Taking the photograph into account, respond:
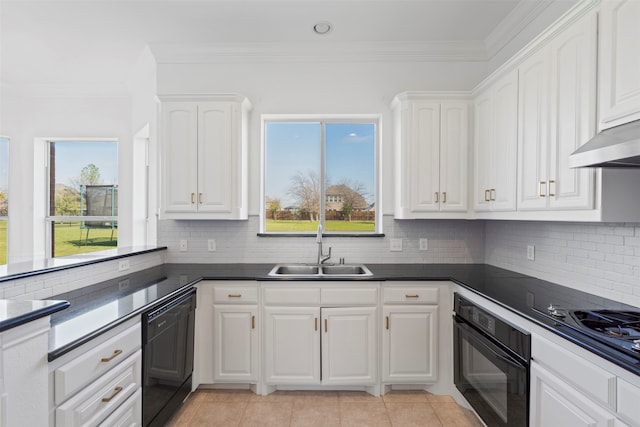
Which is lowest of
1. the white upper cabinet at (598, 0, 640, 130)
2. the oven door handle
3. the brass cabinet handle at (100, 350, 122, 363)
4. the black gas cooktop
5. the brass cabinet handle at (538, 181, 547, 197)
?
the oven door handle

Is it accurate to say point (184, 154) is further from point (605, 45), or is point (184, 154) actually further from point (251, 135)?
point (605, 45)

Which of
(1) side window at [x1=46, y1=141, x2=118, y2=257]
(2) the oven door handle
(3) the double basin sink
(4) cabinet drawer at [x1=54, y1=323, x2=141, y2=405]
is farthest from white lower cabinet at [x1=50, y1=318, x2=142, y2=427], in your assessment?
(1) side window at [x1=46, y1=141, x2=118, y2=257]

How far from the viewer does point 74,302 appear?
1770mm

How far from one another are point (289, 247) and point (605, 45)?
2513 mm

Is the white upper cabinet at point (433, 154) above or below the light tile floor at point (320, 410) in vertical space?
above

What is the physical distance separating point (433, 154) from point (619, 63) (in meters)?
1.41

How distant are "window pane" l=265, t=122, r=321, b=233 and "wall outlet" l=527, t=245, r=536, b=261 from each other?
179cm

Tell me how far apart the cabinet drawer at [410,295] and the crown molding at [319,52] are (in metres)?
2.07

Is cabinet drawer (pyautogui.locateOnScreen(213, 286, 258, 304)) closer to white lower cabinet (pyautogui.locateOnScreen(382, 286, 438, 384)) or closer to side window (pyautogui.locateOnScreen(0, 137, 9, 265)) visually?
white lower cabinet (pyautogui.locateOnScreen(382, 286, 438, 384))

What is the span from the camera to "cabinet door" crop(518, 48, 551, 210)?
1863mm

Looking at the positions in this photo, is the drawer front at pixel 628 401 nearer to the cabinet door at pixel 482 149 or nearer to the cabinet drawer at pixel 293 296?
the cabinet door at pixel 482 149

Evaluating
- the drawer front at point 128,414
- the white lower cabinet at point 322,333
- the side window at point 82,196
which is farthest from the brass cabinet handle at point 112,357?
the side window at point 82,196

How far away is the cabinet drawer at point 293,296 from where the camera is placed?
250cm

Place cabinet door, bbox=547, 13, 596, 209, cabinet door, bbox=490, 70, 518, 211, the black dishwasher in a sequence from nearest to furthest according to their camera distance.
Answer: cabinet door, bbox=547, 13, 596, 209 → the black dishwasher → cabinet door, bbox=490, 70, 518, 211
